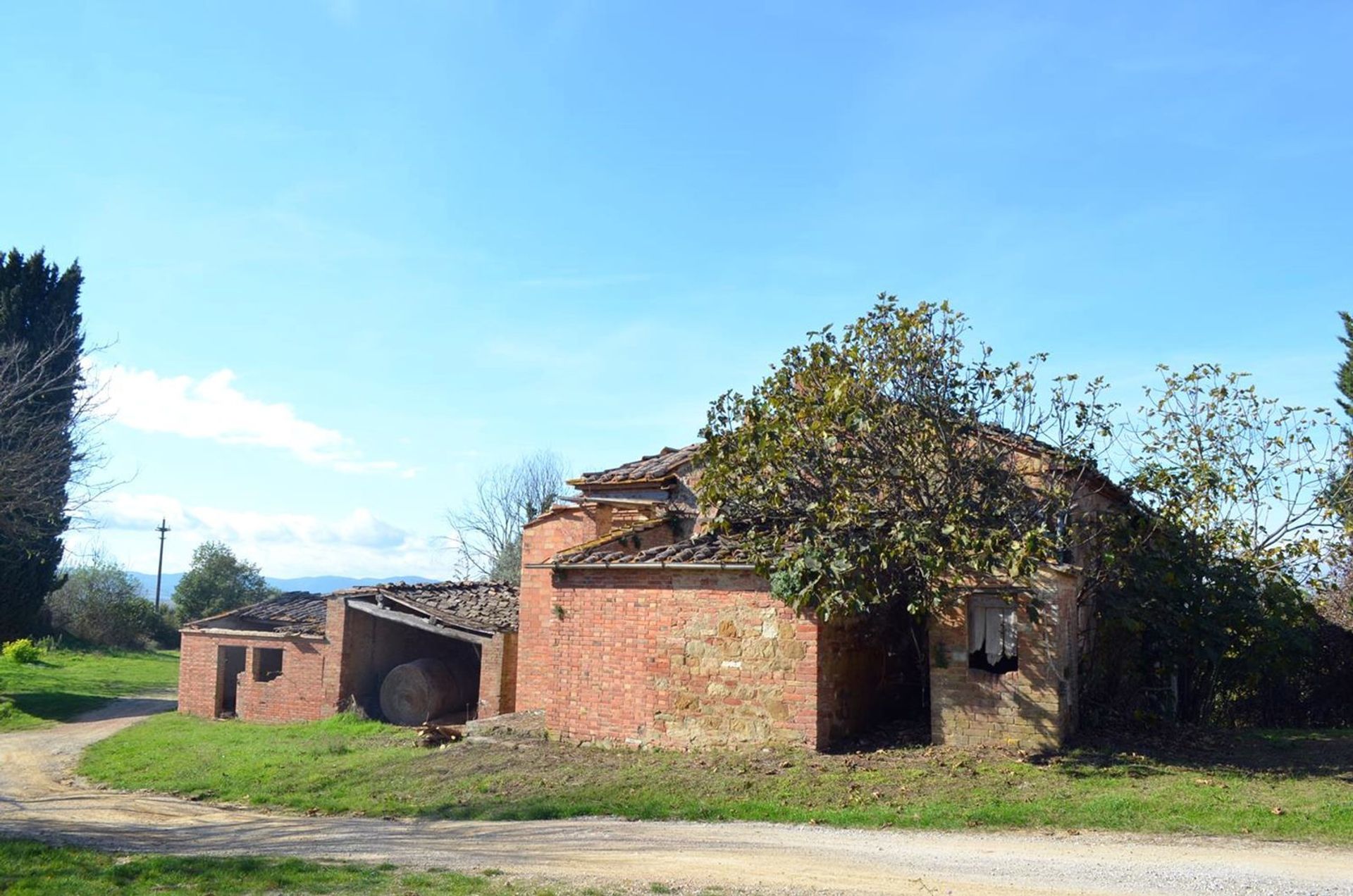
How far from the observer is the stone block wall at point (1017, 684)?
527 inches

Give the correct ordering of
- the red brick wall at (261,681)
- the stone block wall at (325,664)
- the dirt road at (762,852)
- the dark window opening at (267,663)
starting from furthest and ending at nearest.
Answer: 1. the dark window opening at (267,663)
2. the red brick wall at (261,681)
3. the stone block wall at (325,664)
4. the dirt road at (762,852)

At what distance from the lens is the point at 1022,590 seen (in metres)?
13.6

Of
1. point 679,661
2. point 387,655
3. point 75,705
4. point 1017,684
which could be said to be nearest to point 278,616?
point 387,655

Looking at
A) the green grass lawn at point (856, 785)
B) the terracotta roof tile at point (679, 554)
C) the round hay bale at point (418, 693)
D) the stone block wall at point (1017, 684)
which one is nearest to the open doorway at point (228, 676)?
the round hay bale at point (418, 693)

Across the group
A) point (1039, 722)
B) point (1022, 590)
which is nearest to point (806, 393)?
point (1022, 590)

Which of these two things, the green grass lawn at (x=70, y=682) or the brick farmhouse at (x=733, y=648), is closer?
the brick farmhouse at (x=733, y=648)

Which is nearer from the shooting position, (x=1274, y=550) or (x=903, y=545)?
(x=903, y=545)

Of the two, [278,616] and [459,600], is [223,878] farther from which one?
[278,616]

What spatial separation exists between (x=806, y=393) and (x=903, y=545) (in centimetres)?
275

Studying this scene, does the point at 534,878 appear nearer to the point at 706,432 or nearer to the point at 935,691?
the point at 935,691

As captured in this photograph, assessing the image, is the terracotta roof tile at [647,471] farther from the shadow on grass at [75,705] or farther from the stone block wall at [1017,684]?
the shadow on grass at [75,705]

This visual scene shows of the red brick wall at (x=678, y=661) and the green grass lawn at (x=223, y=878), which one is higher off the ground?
the red brick wall at (x=678, y=661)

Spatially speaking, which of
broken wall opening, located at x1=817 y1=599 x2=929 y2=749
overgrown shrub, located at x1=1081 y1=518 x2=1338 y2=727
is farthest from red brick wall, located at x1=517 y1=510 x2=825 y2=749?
overgrown shrub, located at x1=1081 y1=518 x2=1338 y2=727

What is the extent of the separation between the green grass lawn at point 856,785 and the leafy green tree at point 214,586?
1578 inches
